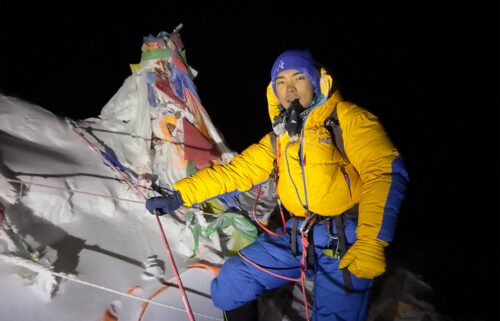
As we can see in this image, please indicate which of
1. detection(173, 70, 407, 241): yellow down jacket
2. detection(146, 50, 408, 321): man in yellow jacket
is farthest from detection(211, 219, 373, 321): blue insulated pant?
detection(173, 70, 407, 241): yellow down jacket

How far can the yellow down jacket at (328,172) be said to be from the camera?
1.49 m

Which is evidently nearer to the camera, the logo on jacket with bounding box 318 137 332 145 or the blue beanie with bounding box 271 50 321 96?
the logo on jacket with bounding box 318 137 332 145

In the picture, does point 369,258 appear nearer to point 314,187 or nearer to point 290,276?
point 314,187

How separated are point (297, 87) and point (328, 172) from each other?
589 mm

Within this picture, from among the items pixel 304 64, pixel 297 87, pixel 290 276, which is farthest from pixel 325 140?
pixel 290 276

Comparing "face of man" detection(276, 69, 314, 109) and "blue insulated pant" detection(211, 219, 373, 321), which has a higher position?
"face of man" detection(276, 69, 314, 109)

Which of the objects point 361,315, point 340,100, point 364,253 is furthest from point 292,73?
point 361,315

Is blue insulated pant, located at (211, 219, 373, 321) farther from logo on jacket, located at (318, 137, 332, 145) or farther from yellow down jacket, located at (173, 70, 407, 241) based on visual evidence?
logo on jacket, located at (318, 137, 332, 145)

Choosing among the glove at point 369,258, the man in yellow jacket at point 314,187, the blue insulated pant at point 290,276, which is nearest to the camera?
the glove at point 369,258

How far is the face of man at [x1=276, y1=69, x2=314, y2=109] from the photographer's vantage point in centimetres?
194

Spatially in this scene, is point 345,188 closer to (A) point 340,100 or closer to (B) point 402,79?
(A) point 340,100

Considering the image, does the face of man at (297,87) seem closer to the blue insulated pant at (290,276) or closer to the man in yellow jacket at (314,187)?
the man in yellow jacket at (314,187)

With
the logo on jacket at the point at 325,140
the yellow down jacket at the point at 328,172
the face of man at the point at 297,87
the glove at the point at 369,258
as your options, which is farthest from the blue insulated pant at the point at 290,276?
the face of man at the point at 297,87

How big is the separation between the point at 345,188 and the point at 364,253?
0.45 m
